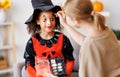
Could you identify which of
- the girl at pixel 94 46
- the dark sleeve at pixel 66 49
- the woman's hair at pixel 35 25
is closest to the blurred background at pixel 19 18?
the woman's hair at pixel 35 25

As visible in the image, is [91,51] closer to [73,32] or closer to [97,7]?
[73,32]

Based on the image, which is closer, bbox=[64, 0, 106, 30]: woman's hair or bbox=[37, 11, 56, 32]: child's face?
bbox=[64, 0, 106, 30]: woman's hair

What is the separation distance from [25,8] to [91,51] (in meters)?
2.00

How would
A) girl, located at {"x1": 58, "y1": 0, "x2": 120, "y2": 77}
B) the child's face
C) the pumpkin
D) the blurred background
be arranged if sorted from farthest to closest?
the pumpkin
the blurred background
the child's face
girl, located at {"x1": 58, "y1": 0, "x2": 120, "y2": 77}

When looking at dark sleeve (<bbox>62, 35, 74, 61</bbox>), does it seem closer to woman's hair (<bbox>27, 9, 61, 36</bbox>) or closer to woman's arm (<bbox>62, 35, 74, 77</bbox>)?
woman's arm (<bbox>62, 35, 74, 77</bbox>)

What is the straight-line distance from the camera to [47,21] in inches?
64.4

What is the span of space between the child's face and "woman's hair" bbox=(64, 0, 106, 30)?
37 centimetres

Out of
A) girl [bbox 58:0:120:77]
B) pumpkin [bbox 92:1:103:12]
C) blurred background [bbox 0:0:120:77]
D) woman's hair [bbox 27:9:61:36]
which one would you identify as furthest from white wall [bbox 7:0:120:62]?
girl [bbox 58:0:120:77]

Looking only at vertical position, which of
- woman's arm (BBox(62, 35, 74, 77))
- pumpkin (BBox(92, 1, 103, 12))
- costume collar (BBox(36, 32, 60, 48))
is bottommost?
woman's arm (BBox(62, 35, 74, 77))

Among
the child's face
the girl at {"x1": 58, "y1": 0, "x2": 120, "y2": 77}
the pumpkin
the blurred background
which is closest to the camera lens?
the girl at {"x1": 58, "y1": 0, "x2": 120, "y2": 77}

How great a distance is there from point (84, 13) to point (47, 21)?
0.44 metres

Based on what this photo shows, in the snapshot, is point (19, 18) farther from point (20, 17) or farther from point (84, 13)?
point (84, 13)

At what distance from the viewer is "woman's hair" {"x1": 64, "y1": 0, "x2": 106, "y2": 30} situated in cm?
124

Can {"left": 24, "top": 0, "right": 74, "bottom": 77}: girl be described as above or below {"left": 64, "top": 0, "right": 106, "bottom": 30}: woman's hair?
below
